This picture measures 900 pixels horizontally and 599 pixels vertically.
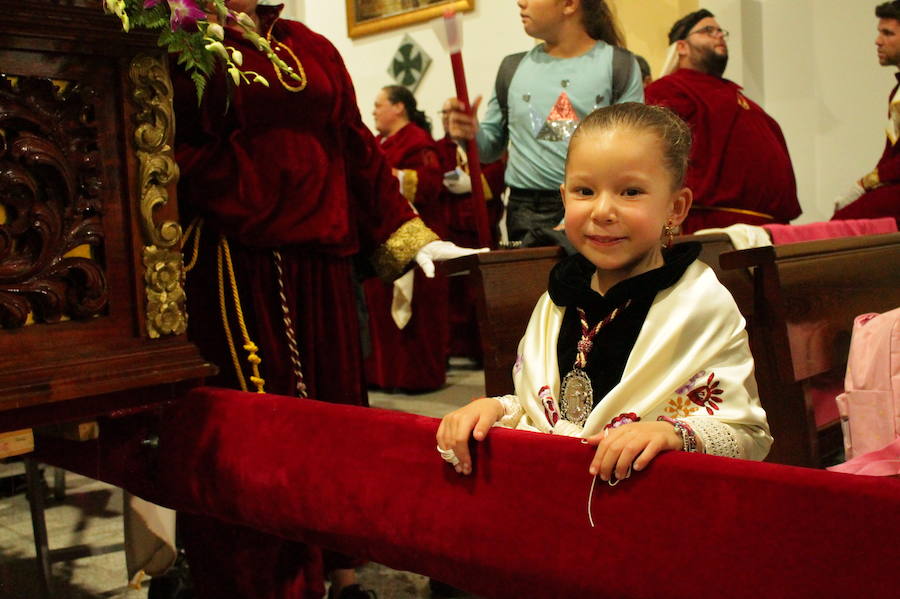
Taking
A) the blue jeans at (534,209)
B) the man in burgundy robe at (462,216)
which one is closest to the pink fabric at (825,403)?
the blue jeans at (534,209)

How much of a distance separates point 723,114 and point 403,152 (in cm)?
210

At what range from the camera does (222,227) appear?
2.02m

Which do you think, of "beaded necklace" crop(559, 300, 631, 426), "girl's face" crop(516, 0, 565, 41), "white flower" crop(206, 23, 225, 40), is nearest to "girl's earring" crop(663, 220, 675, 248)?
"beaded necklace" crop(559, 300, 631, 426)

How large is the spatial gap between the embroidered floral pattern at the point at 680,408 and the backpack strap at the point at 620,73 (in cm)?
182

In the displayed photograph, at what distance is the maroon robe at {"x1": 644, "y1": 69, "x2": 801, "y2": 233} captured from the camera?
13.1ft

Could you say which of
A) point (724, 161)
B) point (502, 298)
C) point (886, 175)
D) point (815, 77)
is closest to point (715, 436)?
point (502, 298)

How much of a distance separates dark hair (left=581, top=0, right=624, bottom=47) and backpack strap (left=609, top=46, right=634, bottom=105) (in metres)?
0.12

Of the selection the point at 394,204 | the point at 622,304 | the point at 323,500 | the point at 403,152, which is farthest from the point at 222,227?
the point at 403,152

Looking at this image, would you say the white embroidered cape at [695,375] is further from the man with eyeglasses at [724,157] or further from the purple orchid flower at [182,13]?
the man with eyeglasses at [724,157]

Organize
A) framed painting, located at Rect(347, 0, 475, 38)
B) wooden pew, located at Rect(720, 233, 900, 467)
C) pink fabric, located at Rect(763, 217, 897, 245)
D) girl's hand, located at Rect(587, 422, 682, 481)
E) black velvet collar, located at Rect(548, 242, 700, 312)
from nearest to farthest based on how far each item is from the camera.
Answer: girl's hand, located at Rect(587, 422, 682, 481), black velvet collar, located at Rect(548, 242, 700, 312), wooden pew, located at Rect(720, 233, 900, 467), pink fabric, located at Rect(763, 217, 897, 245), framed painting, located at Rect(347, 0, 475, 38)

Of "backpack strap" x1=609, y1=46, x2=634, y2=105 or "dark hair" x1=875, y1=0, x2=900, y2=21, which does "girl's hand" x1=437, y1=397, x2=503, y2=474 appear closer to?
"backpack strap" x1=609, y1=46, x2=634, y2=105

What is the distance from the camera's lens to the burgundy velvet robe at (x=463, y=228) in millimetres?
5891

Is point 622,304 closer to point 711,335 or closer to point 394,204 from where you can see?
point 711,335

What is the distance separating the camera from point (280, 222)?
2037 mm
